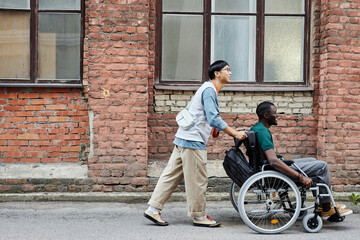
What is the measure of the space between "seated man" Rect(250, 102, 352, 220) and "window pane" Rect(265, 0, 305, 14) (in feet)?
8.09

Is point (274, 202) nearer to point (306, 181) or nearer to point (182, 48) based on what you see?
point (306, 181)

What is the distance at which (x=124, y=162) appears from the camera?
652 cm

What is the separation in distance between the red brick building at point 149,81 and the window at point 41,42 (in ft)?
0.05

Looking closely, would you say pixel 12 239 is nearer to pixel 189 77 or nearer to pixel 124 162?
pixel 124 162

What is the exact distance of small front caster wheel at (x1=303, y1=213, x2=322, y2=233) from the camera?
194 inches

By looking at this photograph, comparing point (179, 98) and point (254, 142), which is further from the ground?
point (179, 98)

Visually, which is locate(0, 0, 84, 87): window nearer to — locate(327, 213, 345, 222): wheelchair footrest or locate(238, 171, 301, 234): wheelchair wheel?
locate(238, 171, 301, 234): wheelchair wheel

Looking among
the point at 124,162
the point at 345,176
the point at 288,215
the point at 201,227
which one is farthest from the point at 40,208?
the point at 345,176

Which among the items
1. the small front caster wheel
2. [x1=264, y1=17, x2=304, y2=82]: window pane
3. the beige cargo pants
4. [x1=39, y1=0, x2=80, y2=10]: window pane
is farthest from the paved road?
[x1=39, y1=0, x2=80, y2=10]: window pane

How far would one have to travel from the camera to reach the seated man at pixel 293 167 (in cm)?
482

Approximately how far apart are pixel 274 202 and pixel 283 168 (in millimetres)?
395

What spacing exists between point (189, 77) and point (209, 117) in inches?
86.2

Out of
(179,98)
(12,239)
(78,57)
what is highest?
(78,57)

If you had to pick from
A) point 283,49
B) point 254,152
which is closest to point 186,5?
point 283,49
